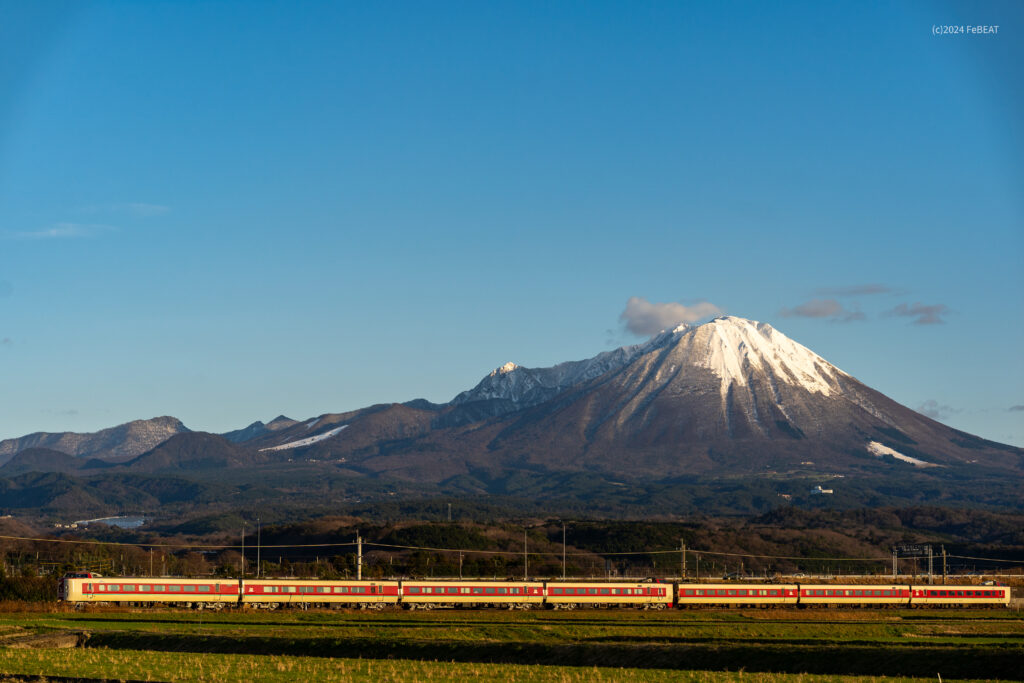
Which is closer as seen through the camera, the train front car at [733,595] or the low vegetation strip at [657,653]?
the low vegetation strip at [657,653]

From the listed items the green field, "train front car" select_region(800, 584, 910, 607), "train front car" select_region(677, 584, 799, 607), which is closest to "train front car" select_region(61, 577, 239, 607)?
the green field

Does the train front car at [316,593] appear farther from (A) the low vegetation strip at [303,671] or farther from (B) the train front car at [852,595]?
(A) the low vegetation strip at [303,671]

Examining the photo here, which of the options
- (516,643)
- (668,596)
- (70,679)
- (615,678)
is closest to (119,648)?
(70,679)

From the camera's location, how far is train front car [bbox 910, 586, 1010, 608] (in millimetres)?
104062

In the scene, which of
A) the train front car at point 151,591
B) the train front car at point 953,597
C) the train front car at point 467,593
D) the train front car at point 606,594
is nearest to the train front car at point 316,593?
the train front car at point 467,593

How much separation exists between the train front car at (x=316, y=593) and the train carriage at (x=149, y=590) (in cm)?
163

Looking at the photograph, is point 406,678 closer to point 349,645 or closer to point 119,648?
point 349,645

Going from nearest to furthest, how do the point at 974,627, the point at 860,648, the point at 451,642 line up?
the point at 860,648 → the point at 451,642 → the point at 974,627

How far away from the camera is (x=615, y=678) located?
46781 millimetres

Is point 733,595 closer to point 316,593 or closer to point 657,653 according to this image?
point 316,593

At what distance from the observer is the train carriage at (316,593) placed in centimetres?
9294

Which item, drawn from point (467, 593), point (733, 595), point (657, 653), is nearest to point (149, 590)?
point (467, 593)

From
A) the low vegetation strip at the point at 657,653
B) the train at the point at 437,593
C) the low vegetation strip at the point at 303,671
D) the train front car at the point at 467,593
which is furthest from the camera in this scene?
the train front car at the point at 467,593

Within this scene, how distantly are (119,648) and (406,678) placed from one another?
2123 centimetres
